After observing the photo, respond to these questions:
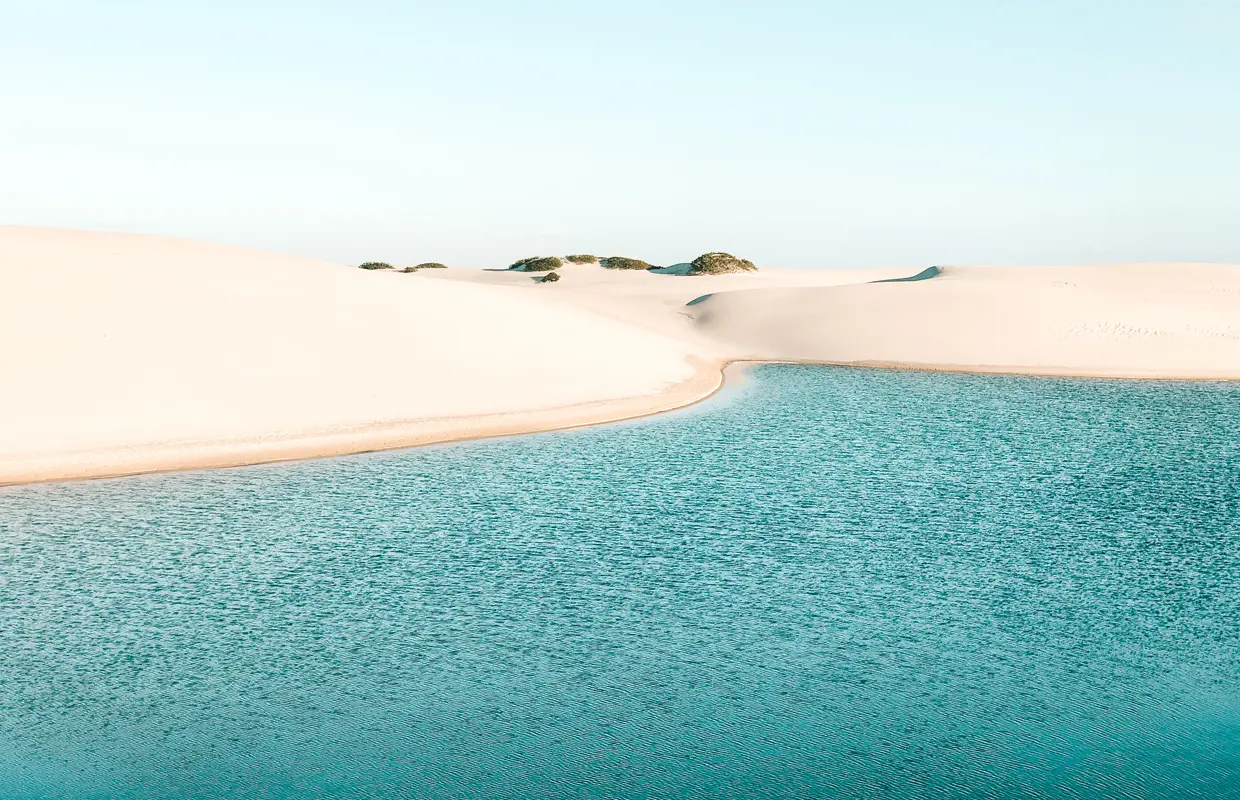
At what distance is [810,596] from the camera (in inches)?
500

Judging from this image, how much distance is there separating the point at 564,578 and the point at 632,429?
13582 millimetres

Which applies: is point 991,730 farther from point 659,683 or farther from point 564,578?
point 564,578

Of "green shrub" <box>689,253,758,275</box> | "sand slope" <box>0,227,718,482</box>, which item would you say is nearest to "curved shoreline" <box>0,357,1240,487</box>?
"sand slope" <box>0,227,718,482</box>

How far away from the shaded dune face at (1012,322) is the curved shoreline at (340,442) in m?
15.6

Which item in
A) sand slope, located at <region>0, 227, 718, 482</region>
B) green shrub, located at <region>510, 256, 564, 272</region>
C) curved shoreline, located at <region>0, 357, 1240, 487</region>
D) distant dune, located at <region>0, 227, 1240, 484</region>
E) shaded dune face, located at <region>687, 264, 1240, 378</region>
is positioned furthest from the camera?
green shrub, located at <region>510, 256, 564, 272</region>

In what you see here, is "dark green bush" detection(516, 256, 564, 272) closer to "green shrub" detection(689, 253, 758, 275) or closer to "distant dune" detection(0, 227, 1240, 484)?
"green shrub" detection(689, 253, 758, 275)

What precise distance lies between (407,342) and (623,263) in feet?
181

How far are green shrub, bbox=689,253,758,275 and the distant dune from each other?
20571mm

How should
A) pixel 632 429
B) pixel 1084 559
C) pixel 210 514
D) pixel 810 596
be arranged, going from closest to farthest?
pixel 810 596 < pixel 1084 559 < pixel 210 514 < pixel 632 429

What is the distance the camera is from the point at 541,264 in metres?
88.2

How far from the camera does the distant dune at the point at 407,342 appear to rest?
2391cm

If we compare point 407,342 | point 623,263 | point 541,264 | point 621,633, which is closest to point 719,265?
point 623,263

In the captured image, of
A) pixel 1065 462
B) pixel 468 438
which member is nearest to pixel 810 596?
pixel 1065 462

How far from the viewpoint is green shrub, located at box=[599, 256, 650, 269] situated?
8819 cm
